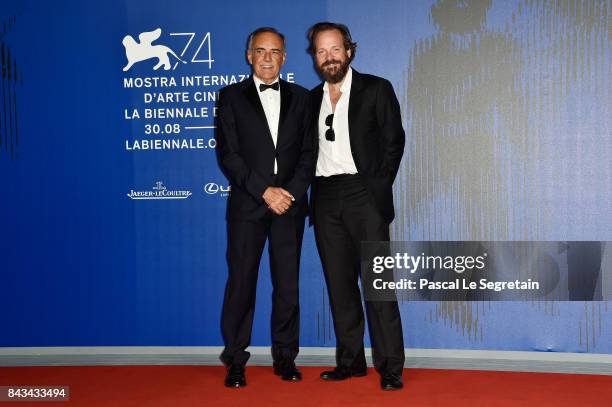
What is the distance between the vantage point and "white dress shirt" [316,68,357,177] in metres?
3.75

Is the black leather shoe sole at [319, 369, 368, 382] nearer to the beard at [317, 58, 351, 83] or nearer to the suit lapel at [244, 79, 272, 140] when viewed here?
the suit lapel at [244, 79, 272, 140]

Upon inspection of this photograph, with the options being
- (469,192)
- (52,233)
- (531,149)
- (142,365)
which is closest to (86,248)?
(52,233)

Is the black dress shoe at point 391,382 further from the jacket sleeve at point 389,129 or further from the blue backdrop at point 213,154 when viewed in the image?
the jacket sleeve at point 389,129

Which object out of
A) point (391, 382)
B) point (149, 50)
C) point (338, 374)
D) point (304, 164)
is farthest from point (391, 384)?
point (149, 50)

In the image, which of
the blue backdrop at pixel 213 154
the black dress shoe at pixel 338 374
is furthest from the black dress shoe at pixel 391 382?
the blue backdrop at pixel 213 154

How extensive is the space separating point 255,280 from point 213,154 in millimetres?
956

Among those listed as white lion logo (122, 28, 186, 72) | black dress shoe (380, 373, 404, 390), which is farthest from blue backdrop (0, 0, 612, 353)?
black dress shoe (380, 373, 404, 390)

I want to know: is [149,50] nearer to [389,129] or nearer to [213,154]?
[213,154]

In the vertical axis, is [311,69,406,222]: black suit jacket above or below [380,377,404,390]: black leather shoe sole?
above

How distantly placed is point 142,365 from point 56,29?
2140 millimetres

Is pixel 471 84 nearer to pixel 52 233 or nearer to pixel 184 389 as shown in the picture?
pixel 184 389

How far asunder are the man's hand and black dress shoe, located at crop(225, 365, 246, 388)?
33.5 inches

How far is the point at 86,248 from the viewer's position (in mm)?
4574

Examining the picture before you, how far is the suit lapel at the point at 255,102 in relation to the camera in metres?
3.88
